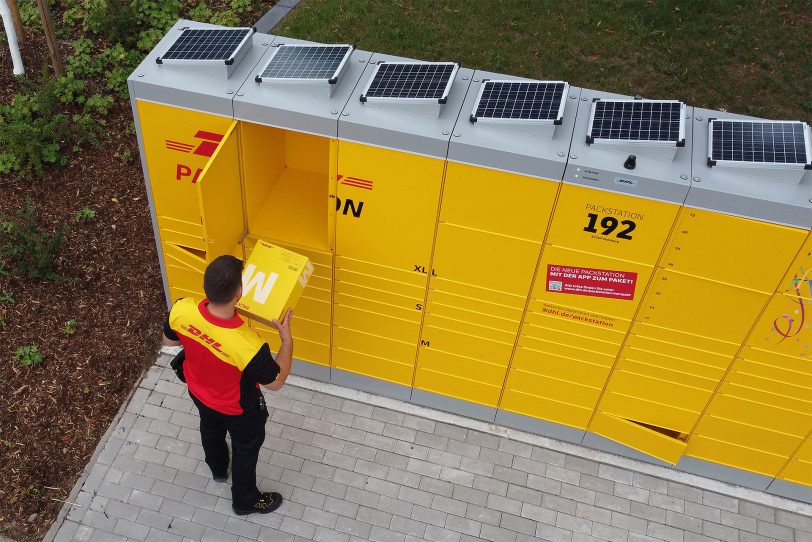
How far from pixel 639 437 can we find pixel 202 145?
4.10 meters

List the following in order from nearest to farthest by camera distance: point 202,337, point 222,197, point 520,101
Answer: point 202,337 < point 520,101 < point 222,197

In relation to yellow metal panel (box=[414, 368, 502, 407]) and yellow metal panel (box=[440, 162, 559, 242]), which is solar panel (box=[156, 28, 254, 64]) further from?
yellow metal panel (box=[414, 368, 502, 407])

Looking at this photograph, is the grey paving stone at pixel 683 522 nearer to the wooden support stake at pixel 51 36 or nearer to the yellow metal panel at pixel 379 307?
the yellow metal panel at pixel 379 307

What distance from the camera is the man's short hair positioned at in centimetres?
423

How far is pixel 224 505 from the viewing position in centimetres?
571

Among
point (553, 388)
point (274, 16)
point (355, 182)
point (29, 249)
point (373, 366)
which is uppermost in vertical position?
point (355, 182)

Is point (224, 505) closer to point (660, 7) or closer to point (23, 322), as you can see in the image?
point (23, 322)

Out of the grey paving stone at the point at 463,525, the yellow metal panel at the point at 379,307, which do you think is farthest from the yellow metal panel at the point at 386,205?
the grey paving stone at the point at 463,525

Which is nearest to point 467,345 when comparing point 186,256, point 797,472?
point 186,256

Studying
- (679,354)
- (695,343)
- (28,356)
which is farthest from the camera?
(28,356)

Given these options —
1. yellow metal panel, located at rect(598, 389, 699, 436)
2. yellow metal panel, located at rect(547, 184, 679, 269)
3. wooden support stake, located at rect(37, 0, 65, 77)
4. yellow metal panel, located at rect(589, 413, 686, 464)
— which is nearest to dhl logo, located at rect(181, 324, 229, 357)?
yellow metal panel, located at rect(547, 184, 679, 269)

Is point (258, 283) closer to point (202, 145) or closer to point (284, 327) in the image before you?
point (284, 327)

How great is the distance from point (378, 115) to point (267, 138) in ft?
3.74

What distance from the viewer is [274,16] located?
32.4ft
